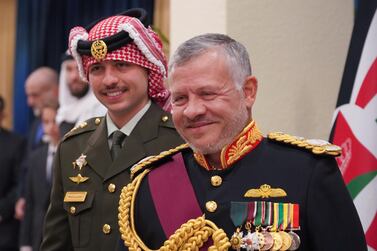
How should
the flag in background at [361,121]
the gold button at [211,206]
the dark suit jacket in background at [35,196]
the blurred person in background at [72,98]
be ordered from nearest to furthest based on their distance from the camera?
1. the gold button at [211,206]
2. the flag in background at [361,121]
3. the blurred person in background at [72,98]
4. the dark suit jacket in background at [35,196]

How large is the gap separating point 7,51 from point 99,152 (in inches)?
204

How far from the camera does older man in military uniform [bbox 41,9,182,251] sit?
2.86 metres

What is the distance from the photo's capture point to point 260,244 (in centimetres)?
215

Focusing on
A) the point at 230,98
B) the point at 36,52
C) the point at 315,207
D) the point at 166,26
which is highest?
the point at 230,98

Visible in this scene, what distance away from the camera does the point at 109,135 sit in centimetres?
298

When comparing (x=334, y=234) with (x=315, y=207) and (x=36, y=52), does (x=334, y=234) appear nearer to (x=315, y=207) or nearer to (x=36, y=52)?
(x=315, y=207)

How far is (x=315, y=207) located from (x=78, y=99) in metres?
3.01

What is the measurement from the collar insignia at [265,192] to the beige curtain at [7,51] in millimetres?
5887

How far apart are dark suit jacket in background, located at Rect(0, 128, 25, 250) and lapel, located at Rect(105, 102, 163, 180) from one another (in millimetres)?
3278

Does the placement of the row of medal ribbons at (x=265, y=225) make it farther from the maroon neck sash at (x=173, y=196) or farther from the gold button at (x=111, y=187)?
the gold button at (x=111, y=187)

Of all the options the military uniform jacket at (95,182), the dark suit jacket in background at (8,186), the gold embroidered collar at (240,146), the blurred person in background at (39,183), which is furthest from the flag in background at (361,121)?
the dark suit jacket in background at (8,186)

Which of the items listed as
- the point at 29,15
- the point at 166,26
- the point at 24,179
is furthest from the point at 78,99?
the point at 29,15

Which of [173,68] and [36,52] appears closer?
[173,68]

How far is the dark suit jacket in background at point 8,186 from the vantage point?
602cm
